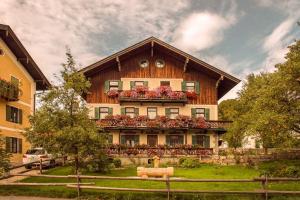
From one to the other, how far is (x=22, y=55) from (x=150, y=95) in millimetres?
12445

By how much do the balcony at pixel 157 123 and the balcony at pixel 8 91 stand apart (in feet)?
25.6

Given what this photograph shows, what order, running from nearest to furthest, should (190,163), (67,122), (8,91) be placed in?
(67,122)
(190,163)
(8,91)

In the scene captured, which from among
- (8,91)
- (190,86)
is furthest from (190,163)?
(8,91)

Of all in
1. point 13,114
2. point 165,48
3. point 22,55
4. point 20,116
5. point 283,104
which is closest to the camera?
point 283,104

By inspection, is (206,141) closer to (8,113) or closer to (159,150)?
(159,150)

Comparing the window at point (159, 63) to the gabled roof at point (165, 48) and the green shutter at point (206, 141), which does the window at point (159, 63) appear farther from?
the green shutter at point (206, 141)

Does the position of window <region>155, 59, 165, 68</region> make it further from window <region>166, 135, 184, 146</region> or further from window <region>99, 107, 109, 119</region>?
window <region>166, 135, 184, 146</region>

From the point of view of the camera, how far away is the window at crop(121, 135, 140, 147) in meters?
38.4

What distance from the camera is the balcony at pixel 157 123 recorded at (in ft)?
121

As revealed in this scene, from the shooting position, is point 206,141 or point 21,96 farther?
point 206,141

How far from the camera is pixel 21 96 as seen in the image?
37000 millimetres

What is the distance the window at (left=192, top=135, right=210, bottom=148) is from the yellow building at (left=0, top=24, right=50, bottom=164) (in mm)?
14861

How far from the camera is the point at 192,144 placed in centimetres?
3822

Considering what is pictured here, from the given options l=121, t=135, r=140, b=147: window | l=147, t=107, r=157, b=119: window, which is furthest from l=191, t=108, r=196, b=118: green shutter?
l=121, t=135, r=140, b=147: window
